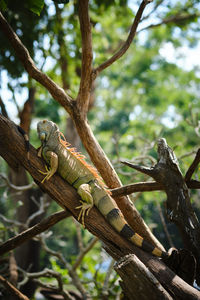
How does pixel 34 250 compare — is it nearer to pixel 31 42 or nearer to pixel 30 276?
pixel 30 276

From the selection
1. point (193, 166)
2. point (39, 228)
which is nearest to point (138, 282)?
point (193, 166)

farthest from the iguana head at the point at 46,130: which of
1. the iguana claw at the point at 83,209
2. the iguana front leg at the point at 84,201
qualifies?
the iguana claw at the point at 83,209

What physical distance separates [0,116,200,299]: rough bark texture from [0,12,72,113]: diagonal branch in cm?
75

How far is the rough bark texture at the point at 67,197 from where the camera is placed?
8.77ft

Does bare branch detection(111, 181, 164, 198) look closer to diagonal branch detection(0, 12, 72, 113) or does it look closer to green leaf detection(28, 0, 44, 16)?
diagonal branch detection(0, 12, 72, 113)

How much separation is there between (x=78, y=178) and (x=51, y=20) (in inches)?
184

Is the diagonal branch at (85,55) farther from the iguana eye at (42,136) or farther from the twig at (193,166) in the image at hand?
the twig at (193,166)

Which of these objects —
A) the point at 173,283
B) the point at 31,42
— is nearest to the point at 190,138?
the point at 31,42

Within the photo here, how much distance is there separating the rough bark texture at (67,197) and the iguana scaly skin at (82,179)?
0.07m

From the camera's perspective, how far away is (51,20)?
614 cm

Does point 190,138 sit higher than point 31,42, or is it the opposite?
point 31,42

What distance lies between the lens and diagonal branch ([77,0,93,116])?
3082 mm

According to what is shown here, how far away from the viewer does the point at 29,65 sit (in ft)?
10.8

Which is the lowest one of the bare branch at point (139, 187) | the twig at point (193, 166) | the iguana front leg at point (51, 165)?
the twig at point (193, 166)
